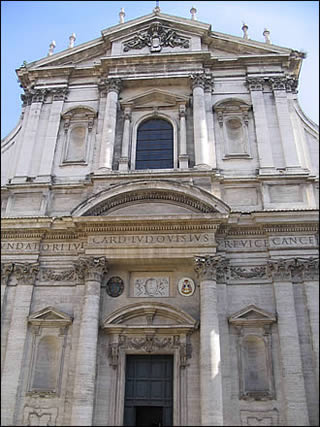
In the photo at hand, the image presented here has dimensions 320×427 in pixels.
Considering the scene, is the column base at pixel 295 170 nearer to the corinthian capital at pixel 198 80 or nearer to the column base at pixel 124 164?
the corinthian capital at pixel 198 80

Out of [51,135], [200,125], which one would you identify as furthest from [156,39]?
[51,135]

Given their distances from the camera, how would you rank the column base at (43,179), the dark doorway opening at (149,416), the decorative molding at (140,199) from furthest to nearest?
the column base at (43,179) < the decorative molding at (140,199) < the dark doorway opening at (149,416)

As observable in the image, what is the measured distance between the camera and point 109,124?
51.8 feet

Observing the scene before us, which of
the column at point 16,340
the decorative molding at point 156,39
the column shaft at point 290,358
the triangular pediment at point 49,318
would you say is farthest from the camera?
the decorative molding at point 156,39

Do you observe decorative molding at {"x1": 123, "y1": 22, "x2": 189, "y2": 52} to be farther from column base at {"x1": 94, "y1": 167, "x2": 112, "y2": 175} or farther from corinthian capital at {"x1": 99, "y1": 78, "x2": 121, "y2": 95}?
column base at {"x1": 94, "y1": 167, "x2": 112, "y2": 175}

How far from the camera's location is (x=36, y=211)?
47.5 ft

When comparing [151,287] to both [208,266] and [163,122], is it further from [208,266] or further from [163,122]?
Answer: [163,122]

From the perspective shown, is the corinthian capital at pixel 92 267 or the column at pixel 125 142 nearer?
the corinthian capital at pixel 92 267

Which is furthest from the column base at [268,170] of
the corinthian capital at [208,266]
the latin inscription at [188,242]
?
the corinthian capital at [208,266]

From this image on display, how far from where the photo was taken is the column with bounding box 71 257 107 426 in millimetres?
11320

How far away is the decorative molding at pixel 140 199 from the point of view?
13547 millimetres

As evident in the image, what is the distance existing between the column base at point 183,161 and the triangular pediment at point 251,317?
5038 millimetres

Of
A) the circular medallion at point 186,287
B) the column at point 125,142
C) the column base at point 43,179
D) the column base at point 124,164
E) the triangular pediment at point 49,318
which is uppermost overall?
the column at point 125,142

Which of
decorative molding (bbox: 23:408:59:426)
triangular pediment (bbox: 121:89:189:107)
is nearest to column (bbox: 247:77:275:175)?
triangular pediment (bbox: 121:89:189:107)
